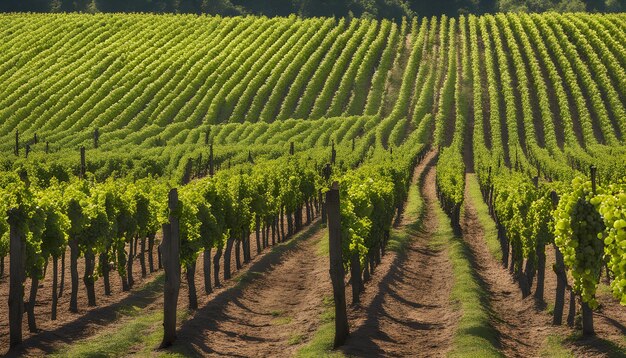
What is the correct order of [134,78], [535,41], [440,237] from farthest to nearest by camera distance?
[535,41], [134,78], [440,237]

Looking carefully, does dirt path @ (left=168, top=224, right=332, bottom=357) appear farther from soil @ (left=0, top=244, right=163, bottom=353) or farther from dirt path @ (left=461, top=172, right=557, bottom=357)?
dirt path @ (left=461, top=172, right=557, bottom=357)

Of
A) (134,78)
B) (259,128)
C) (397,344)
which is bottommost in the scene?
(397,344)

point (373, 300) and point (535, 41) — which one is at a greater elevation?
point (535, 41)

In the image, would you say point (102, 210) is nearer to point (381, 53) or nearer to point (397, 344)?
point (397, 344)

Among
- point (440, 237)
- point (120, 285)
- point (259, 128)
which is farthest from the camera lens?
point (259, 128)

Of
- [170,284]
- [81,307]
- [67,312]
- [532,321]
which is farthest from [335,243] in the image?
[81,307]

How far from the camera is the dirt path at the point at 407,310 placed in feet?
89.2

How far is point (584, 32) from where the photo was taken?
5827 inches

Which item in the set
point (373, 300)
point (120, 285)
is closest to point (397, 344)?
point (373, 300)

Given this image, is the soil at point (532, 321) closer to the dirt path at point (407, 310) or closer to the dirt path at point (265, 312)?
the dirt path at point (407, 310)

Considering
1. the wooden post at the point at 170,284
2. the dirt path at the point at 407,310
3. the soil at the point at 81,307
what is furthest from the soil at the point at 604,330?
the soil at the point at 81,307

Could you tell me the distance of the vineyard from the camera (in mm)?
27875

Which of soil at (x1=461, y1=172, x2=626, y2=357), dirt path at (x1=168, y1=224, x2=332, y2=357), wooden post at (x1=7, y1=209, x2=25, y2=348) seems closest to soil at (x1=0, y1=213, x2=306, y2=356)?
wooden post at (x1=7, y1=209, x2=25, y2=348)

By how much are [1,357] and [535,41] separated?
134 metres
